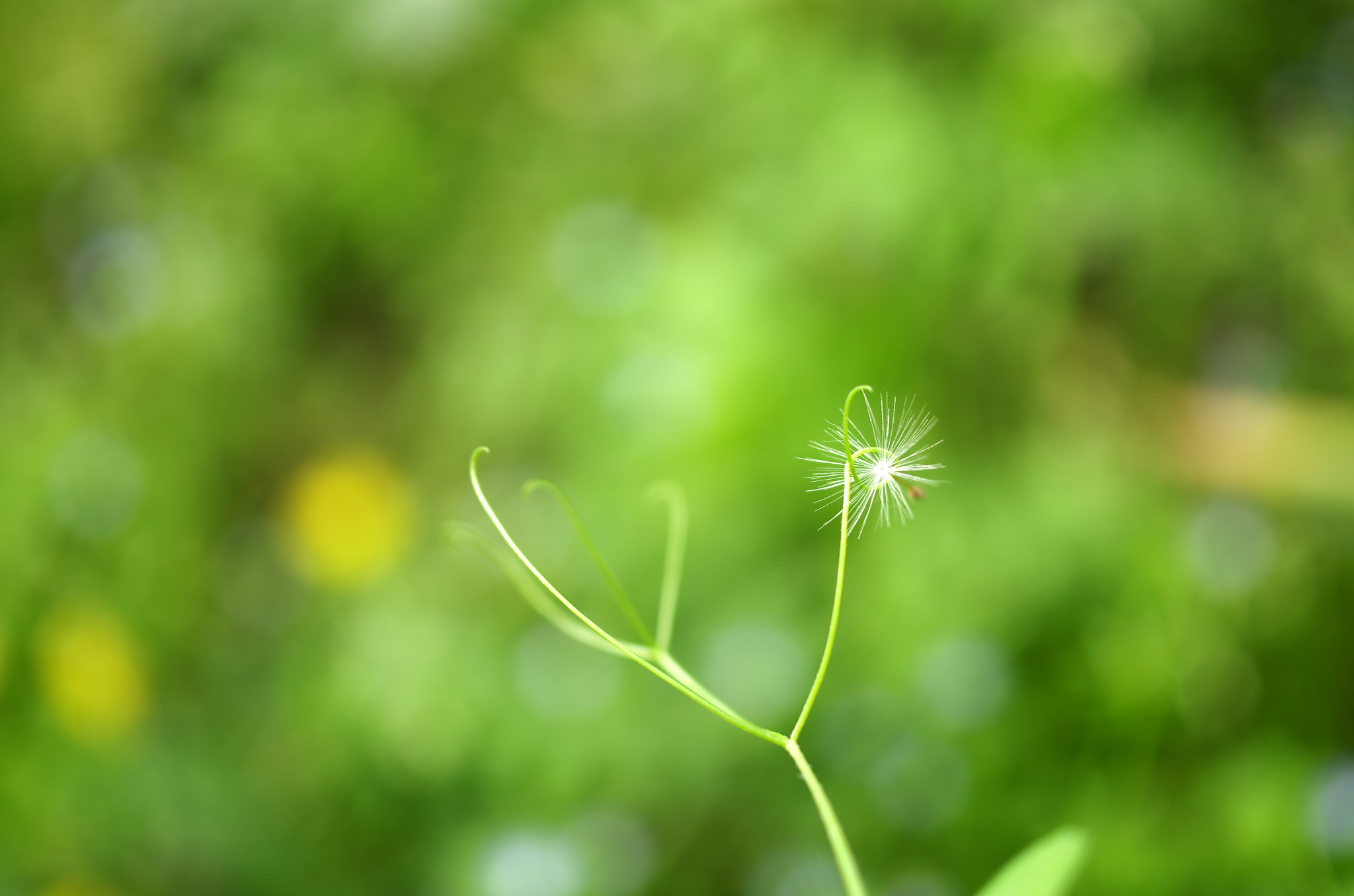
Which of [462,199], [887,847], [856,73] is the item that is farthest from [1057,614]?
[462,199]

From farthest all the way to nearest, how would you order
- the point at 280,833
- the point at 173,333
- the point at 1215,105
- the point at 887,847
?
the point at 173,333, the point at 1215,105, the point at 280,833, the point at 887,847

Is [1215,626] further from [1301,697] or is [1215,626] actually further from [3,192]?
[3,192]

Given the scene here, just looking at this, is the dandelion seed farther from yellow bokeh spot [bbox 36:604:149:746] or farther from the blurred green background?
yellow bokeh spot [bbox 36:604:149:746]

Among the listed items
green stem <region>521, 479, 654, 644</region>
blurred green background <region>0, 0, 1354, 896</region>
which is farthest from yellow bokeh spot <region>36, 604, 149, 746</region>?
green stem <region>521, 479, 654, 644</region>

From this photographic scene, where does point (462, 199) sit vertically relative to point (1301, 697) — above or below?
above

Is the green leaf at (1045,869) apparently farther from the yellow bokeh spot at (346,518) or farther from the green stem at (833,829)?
the yellow bokeh spot at (346,518)

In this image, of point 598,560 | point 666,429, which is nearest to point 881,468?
point 598,560

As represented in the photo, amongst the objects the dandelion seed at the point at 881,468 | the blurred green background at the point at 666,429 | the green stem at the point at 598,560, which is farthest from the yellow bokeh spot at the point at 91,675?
the dandelion seed at the point at 881,468

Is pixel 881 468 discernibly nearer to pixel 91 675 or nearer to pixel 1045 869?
pixel 1045 869
